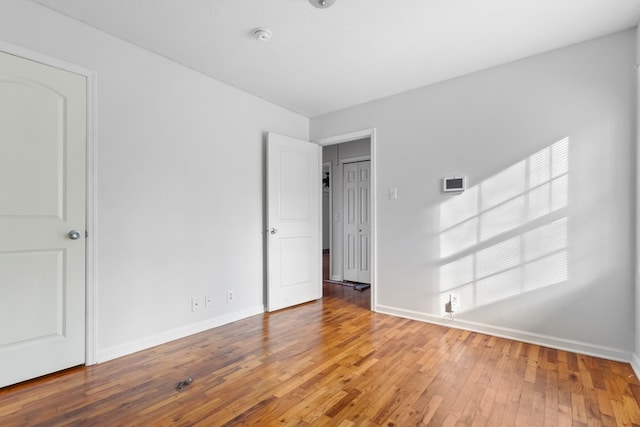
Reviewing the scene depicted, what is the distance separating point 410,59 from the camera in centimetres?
285

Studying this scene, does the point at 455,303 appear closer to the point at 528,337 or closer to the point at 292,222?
the point at 528,337

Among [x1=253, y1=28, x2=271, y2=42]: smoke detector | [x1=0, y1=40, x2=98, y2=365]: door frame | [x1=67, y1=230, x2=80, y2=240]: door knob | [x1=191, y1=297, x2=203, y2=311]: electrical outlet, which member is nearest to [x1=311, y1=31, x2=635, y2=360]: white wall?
[x1=253, y1=28, x2=271, y2=42]: smoke detector

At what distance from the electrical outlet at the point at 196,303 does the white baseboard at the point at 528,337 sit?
2.00 m

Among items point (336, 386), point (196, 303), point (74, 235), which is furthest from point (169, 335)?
point (336, 386)

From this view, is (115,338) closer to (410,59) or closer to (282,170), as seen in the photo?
(282,170)

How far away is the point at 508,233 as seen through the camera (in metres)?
2.88

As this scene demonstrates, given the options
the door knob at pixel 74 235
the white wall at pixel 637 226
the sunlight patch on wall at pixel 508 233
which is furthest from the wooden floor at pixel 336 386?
the door knob at pixel 74 235

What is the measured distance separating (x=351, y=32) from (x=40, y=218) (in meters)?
2.52

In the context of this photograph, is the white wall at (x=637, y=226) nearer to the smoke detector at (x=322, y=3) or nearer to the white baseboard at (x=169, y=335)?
the smoke detector at (x=322, y=3)

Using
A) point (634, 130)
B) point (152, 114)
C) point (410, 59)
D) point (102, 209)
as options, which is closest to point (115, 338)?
point (102, 209)

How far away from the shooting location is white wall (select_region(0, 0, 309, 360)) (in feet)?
7.92

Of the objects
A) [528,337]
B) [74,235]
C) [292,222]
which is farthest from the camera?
[292,222]

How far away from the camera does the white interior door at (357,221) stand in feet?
17.2

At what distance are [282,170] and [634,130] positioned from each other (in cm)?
311
